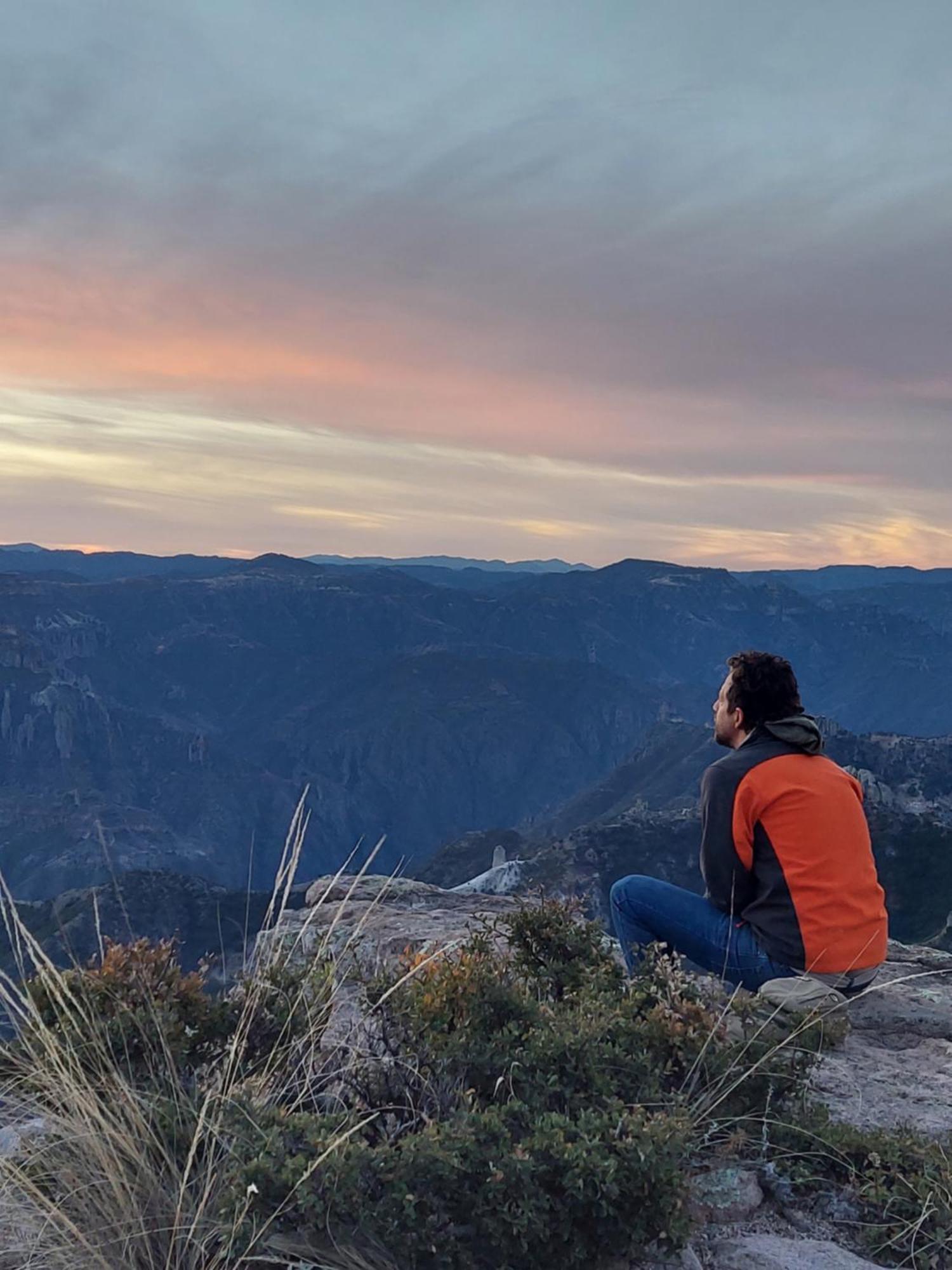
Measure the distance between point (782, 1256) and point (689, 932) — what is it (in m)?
2.02

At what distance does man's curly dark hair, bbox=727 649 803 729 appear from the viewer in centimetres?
497

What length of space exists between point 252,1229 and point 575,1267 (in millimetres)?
876

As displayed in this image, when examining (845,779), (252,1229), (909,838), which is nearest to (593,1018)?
(252,1229)

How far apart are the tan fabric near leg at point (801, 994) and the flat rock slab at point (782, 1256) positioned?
4.47ft

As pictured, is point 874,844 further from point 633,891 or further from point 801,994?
point 801,994

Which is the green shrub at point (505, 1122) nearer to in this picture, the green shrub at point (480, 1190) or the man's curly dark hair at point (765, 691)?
the green shrub at point (480, 1190)

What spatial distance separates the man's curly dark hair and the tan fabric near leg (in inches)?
46.4

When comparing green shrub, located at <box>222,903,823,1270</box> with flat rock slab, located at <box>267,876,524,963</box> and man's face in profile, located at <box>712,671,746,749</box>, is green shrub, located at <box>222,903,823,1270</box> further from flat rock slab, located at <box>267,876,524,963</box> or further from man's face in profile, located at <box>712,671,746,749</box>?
flat rock slab, located at <box>267,876,524,963</box>

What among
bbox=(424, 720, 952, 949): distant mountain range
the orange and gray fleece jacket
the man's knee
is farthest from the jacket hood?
bbox=(424, 720, 952, 949): distant mountain range

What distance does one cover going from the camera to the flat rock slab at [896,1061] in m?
4.31

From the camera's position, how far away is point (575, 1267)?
2.81 m

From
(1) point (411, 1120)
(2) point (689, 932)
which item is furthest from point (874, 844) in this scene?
(1) point (411, 1120)

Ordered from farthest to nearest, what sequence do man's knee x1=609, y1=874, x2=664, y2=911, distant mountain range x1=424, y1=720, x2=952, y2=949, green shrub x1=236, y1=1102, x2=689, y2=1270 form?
1. distant mountain range x1=424, y1=720, x2=952, y2=949
2. man's knee x1=609, y1=874, x2=664, y2=911
3. green shrub x1=236, y1=1102, x2=689, y2=1270

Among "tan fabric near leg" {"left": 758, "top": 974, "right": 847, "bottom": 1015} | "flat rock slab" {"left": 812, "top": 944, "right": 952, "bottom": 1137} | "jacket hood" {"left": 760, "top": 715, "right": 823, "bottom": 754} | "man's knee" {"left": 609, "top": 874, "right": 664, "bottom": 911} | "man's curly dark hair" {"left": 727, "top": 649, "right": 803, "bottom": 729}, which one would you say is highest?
"man's curly dark hair" {"left": 727, "top": 649, "right": 803, "bottom": 729}
